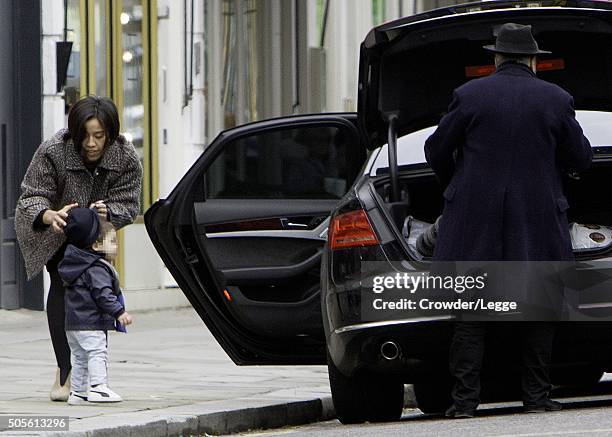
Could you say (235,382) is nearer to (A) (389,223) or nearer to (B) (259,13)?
(A) (389,223)

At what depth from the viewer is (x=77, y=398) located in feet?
30.8

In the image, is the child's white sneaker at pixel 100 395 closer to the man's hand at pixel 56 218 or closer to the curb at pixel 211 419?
the curb at pixel 211 419

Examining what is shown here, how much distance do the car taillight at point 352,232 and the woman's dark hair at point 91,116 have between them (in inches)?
55.3

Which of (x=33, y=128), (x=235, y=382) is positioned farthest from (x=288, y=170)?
(x=33, y=128)

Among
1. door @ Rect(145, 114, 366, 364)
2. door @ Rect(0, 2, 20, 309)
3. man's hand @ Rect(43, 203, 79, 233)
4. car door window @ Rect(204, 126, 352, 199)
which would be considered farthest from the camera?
door @ Rect(0, 2, 20, 309)

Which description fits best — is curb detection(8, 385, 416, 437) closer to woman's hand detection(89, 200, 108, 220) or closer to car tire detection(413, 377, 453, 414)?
car tire detection(413, 377, 453, 414)

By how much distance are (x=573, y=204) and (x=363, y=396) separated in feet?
5.48

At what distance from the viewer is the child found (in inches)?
367

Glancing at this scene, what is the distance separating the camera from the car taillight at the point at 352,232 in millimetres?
8516

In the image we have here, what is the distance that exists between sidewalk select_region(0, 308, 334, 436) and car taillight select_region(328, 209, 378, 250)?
1080 mm

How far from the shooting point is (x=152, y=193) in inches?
734

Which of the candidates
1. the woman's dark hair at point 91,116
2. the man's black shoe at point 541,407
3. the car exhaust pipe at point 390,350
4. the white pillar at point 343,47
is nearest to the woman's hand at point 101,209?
the woman's dark hair at point 91,116

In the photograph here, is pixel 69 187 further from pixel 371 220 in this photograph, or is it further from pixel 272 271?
pixel 371 220

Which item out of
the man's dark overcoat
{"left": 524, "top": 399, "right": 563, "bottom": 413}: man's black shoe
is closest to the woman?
the man's dark overcoat
